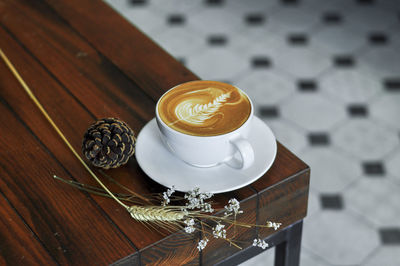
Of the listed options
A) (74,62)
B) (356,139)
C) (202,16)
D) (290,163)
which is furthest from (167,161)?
(202,16)

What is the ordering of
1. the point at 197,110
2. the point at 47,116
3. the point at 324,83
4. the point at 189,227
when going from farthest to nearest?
the point at 324,83 → the point at 47,116 → the point at 197,110 → the point at 189,227

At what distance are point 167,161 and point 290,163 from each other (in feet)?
0.84

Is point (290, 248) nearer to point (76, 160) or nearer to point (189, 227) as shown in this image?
point (189, 227)

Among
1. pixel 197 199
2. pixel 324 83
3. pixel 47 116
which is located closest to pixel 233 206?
pixel 197 199

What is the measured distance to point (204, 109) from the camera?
1.05m

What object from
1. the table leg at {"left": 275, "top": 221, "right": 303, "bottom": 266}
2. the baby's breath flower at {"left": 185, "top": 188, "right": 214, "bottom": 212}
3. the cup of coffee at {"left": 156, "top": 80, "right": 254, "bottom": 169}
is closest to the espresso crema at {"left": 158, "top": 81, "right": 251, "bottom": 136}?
the cup of coffee at {"left": 156, "top": 80, "right": 254, "bottom": 169}

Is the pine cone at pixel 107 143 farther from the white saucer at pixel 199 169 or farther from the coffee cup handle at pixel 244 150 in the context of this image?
the coffee cup handle at pixel 244 150

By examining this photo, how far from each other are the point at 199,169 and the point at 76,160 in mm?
281

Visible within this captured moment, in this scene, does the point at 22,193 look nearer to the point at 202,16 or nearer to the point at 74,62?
the point at 74,62

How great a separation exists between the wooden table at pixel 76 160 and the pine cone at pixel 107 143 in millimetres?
50

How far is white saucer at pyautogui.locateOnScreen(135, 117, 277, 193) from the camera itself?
1017 millimetres

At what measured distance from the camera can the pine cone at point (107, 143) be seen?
1.05 metres

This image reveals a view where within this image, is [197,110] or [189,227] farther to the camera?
[197,110]

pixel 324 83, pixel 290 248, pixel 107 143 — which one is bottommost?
pixel 324 83
